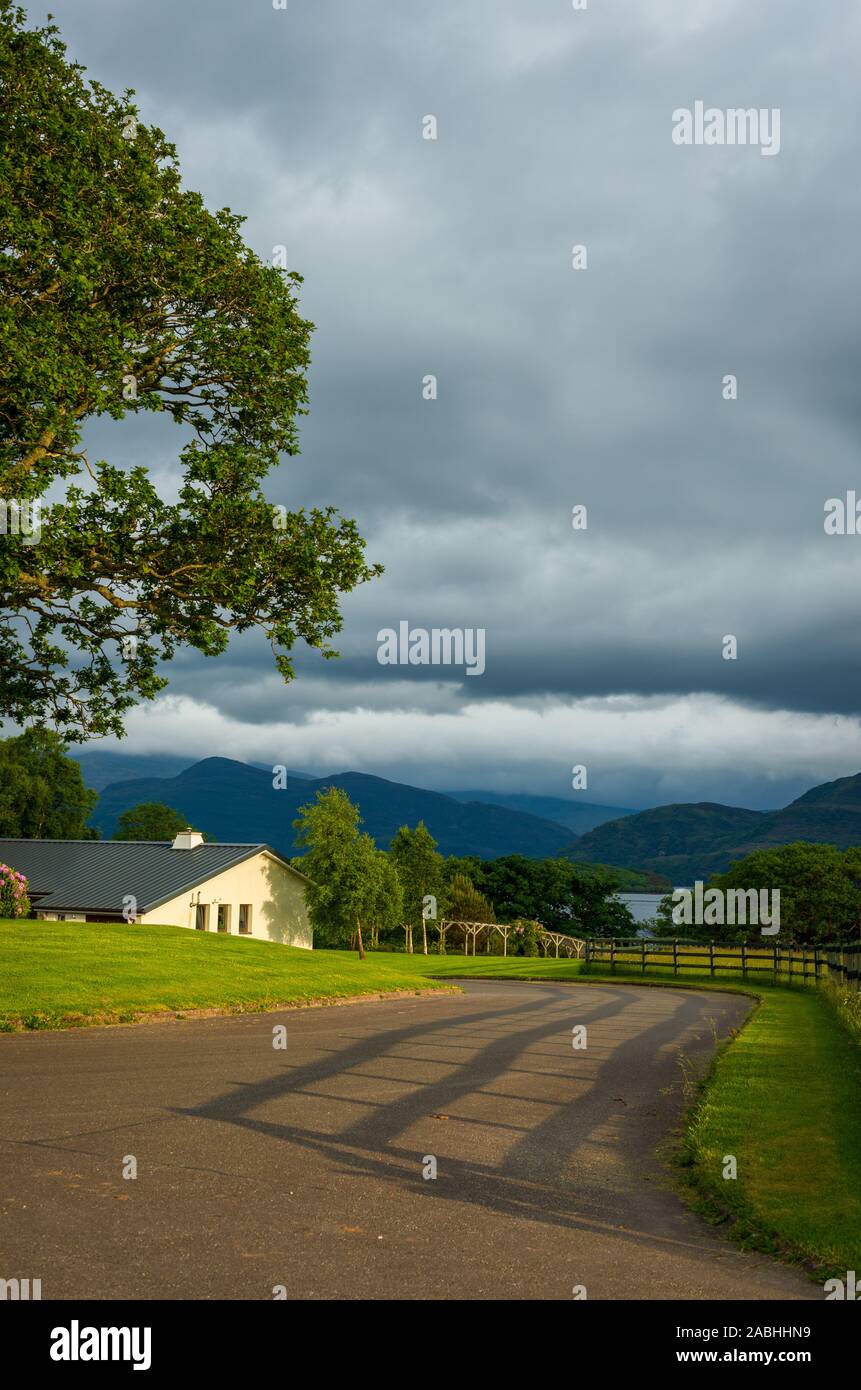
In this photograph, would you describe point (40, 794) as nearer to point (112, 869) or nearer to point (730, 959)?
point (112, 869)

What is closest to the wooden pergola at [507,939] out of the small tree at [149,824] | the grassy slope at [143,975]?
the small tree at [149,824]

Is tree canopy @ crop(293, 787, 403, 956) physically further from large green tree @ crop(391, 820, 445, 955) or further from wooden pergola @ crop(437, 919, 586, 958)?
wooden pergola @ crop(437, 919, 586, 958)

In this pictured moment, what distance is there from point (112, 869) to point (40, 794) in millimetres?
50843

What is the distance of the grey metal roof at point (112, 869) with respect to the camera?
5344 centimetres

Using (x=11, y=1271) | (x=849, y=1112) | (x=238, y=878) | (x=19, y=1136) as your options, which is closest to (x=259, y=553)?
(x=19, y=1136)

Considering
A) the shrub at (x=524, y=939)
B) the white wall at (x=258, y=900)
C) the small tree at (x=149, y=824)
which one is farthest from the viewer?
the small tree at (x=149, y=824)

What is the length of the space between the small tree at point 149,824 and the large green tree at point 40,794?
5.40 meters

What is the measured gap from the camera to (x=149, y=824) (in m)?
122

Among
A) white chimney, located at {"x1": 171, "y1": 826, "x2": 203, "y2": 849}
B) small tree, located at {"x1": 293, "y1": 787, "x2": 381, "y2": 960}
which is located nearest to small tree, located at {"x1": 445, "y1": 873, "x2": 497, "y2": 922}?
small tree, located at {"x1": 293, "y1": 787, "x2": 381, "y2": 960}

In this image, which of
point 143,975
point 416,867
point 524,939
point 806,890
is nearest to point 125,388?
point 143,975

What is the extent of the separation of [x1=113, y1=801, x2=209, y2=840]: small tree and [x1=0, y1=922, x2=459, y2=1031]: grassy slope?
284 feet

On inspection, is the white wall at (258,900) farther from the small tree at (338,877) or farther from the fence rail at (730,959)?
the fence rail at (730,959)

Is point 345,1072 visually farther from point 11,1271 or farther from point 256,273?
point 256,273
